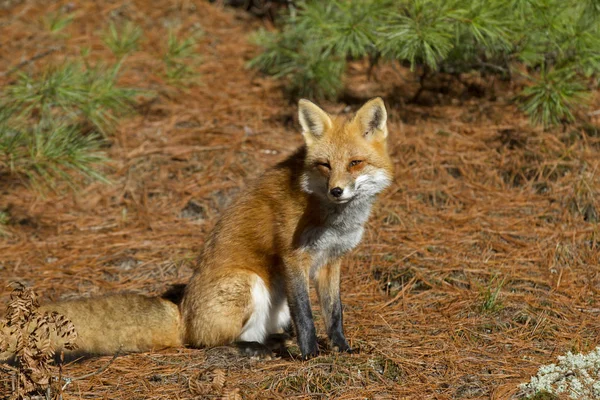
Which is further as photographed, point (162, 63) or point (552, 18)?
point (162, 63)

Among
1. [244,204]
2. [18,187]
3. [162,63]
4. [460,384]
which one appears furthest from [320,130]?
[162,63]

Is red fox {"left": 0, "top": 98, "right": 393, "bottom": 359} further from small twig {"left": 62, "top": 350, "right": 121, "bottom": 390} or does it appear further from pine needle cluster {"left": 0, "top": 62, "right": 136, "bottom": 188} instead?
pine needle cluster {"left": 0, "top": 62, "right": 136, "bottom": 188}

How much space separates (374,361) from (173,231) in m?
2.31

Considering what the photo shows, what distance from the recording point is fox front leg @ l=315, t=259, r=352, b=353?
3.83 metres

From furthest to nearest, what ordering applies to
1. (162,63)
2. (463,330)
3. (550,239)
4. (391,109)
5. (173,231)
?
(162,63) < (391,109) < (173,231) < (550,239) < (463,330)

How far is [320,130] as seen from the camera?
3891 mm

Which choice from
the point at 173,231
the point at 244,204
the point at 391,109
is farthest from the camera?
the point at 391,109

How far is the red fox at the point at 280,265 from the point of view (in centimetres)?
372

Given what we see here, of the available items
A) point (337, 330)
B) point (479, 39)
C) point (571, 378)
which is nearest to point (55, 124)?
point (337, 330)

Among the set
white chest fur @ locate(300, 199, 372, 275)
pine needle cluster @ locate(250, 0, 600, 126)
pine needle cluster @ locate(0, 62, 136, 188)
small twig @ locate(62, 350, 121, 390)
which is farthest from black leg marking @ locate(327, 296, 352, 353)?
pine needle cluster @ locate(250, 0, 600, 126)

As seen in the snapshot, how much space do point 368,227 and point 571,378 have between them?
7.54ft

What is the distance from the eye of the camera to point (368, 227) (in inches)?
205

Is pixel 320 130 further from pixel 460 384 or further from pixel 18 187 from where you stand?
pixel 18 187

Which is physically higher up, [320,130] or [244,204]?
[320,130]
